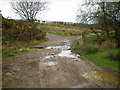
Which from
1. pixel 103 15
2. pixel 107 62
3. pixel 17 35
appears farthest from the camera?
pixel 17 35

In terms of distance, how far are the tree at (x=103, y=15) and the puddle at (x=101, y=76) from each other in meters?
5.56

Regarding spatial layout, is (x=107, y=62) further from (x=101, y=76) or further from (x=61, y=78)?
(x=61, y=78)

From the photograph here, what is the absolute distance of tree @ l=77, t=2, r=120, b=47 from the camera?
1039 cm

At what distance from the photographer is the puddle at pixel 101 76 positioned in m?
4.37

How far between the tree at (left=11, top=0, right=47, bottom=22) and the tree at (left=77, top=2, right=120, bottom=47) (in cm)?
1418

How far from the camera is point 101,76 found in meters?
4.73

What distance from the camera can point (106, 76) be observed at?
472 cm

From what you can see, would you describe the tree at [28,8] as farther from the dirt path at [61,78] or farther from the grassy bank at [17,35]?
the dirt path at [61,78]

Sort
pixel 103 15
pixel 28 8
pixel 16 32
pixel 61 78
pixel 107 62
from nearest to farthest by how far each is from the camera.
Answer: pixel 61 78
pixel 107 62
pixel 103 15
pixel 16 32
pixel 28 8

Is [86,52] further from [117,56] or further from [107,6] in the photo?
[107,6]

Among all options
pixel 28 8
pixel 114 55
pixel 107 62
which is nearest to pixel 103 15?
pixel 114 55

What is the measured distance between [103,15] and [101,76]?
26.9 ft

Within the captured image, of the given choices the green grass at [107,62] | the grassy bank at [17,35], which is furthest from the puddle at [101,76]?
the grassy bank at [17,35]

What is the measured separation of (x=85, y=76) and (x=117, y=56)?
8.27 ft
